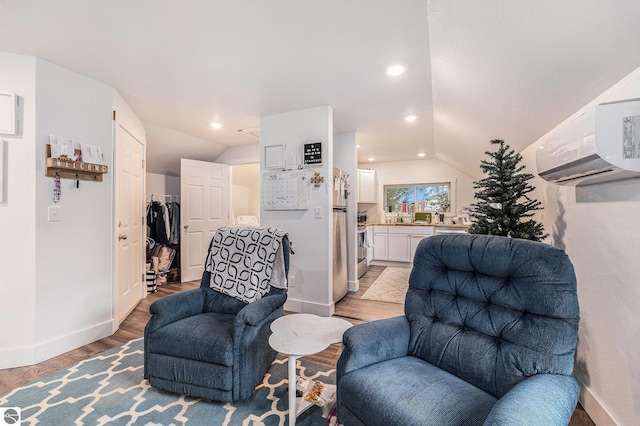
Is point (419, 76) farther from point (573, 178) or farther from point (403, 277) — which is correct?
point (403, 277)

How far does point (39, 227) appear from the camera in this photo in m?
2.20

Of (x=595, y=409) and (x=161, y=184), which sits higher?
(x=161, y=184)

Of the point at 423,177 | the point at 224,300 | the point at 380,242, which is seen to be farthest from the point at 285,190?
the point at 423,177

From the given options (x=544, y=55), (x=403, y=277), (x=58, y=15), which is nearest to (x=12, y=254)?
(x=58, y=15)

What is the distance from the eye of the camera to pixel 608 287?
1.45 meters

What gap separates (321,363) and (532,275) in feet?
5.35

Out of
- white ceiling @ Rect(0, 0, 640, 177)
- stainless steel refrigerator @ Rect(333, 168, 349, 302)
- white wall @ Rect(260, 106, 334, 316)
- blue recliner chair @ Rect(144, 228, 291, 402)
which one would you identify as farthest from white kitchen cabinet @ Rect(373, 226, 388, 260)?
blue recliner chair @ Rect(144, 228, 291, 402)

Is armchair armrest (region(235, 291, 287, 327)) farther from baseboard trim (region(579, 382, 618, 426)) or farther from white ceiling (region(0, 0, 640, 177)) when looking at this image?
baseboard trim (region(579, 382, 618, 426))

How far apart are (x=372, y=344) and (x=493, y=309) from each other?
61 centimetres

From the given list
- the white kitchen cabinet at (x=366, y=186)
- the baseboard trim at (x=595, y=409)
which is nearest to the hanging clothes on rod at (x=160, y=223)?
the white kitchen cabinet at (x=366, y=186)

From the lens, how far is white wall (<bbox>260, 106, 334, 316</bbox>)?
10.4ft

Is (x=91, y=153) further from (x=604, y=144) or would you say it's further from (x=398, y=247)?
(x=398, y=247)

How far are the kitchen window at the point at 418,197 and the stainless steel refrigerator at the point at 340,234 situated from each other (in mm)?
2817

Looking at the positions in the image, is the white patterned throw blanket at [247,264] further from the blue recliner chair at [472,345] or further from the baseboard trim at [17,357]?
the baseboard trim at [17,357]
